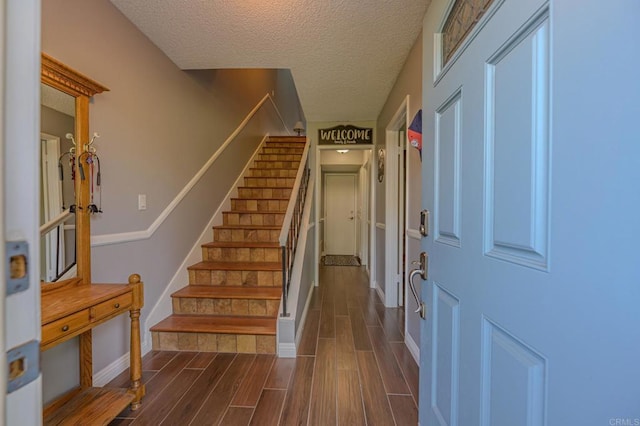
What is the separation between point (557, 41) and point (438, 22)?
0.67m

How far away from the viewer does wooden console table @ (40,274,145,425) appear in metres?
1.19

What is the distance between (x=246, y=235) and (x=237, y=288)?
2.56 ft

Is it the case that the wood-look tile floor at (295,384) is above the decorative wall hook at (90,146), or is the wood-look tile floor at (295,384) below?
below

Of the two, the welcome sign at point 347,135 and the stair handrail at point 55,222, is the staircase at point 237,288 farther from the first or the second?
the stair handrail at point 55,222

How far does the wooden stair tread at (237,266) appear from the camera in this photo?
8.77ft

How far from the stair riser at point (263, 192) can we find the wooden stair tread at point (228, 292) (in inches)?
62.6

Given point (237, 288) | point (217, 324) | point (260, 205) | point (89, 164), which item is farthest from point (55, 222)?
point (260, 205)

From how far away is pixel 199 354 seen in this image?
2176 millimetres

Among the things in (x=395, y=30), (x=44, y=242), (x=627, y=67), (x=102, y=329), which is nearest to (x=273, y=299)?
(x=102, y=329)

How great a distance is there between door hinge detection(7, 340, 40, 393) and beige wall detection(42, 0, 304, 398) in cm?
159

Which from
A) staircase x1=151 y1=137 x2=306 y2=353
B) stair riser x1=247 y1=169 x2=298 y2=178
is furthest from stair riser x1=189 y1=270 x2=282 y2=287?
stair riser x1=247 y1=169 x2=298 y2=178

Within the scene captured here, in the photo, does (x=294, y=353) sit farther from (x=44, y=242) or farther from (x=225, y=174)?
(x=225, y=174)

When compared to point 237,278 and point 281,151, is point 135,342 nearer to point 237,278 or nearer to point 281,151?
point 237,278

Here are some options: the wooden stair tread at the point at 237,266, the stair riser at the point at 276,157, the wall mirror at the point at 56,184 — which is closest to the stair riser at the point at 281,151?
the stair riser at the point at 276,157
